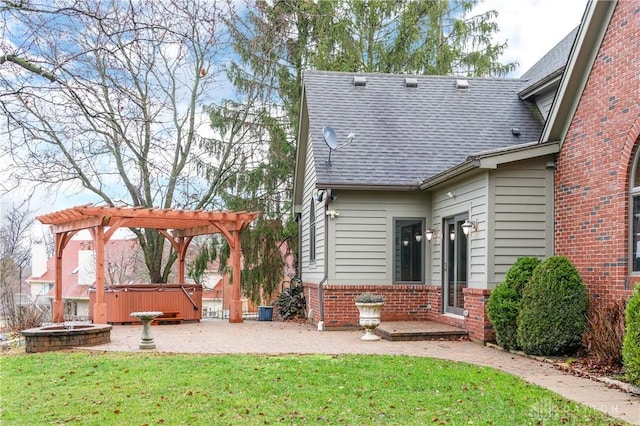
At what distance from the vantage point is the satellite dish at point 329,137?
13180 mm

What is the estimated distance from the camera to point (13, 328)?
1445cm

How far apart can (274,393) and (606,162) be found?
19.1 ft

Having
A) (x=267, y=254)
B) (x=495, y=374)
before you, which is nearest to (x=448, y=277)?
(x=495, y=374)

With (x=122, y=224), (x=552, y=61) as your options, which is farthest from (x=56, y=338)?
(x=552, y=61)

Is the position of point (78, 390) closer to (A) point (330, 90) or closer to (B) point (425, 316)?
(B) point (425, 316)

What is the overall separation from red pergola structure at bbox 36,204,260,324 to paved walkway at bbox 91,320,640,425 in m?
1.11

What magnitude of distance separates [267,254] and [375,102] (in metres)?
7.25

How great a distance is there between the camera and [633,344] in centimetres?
666

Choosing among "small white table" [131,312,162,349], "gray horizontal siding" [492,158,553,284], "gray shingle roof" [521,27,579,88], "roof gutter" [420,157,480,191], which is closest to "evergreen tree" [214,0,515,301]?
"gray shingle roof" [521,27,579,88]

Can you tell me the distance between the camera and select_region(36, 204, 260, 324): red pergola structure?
538 inches

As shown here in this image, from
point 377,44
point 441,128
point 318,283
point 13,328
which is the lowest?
point 13,328

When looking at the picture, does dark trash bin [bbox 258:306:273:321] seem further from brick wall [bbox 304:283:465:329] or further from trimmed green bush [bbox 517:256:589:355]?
trimmed green bush [bbox 517:256:589:355]

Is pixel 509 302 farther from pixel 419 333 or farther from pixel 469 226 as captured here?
pixel 419 333

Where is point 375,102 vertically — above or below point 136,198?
above
